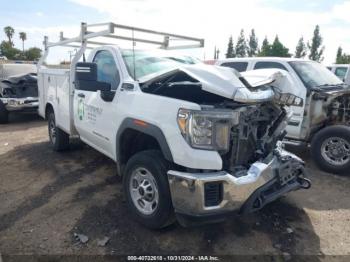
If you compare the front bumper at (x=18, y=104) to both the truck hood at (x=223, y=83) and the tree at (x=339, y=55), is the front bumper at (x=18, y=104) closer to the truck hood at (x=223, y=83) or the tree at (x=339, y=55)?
the truck hood at (x=223, y=83)

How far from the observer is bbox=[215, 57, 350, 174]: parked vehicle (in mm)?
5473

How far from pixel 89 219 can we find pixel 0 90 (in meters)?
8.16

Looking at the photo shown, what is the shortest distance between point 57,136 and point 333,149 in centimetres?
495

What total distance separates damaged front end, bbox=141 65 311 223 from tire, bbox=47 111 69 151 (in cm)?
332

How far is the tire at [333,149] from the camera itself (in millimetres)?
5386

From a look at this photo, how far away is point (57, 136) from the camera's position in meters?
6.34

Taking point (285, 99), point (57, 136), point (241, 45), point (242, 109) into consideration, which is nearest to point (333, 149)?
point (285, 99)

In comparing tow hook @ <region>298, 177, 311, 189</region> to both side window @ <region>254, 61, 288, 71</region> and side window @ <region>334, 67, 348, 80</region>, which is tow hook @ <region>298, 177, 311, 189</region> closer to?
side window @ <region>254, 61, 288, 71</region>

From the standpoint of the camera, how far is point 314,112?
584 cm

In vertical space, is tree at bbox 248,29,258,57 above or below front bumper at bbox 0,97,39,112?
above

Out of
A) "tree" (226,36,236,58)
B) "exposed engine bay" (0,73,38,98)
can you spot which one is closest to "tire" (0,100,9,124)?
"exposed engine bay" (0,73,38,98)

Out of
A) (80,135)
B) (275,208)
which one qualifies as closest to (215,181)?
(275,208)

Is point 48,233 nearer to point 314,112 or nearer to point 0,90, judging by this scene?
point 314,112

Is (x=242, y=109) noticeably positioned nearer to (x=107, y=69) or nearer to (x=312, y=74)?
(x=107, y=69)
